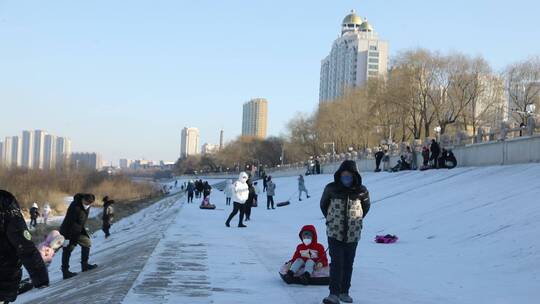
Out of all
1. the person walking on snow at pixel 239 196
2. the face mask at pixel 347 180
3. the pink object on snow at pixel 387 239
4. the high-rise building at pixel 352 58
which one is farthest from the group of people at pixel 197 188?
the high-rise building at pixel 352 58

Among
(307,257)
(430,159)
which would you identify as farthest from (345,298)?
(430,159)

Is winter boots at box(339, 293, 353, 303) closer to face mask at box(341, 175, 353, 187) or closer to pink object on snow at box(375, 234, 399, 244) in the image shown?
face mask at box(341, 175, 353, 187)

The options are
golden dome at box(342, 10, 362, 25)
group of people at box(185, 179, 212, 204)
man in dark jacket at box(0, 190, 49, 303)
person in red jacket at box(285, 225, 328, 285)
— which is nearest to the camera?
man in dark jacket at box(0, 190, 49, 303)

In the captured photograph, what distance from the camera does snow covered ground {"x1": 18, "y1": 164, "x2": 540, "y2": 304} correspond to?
7707 millimetres

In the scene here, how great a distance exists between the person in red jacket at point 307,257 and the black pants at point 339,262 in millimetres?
1168

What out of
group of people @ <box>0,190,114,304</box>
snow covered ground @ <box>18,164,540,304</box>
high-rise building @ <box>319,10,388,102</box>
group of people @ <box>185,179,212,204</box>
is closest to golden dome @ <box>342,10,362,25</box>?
high-rise building @ <box>319,10,388,102</box>

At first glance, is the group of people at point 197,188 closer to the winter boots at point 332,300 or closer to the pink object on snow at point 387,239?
the pink object on snow at point 387,239

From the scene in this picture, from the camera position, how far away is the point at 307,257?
8.32 m

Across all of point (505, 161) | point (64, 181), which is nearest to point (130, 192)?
point (64, 181)

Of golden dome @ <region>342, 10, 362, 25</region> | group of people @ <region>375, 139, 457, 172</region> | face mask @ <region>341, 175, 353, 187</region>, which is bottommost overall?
face mask @ <region>341, 175, 353, 187</region>

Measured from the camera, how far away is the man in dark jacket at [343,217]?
22.8ft

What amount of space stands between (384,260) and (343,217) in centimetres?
477

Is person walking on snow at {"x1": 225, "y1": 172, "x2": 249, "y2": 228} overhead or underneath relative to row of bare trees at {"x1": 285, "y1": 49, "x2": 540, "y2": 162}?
underneath

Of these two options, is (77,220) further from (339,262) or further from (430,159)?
(430,159)
